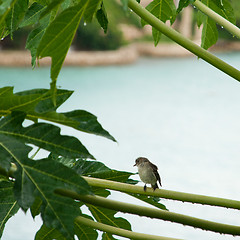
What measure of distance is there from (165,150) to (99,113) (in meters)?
1.05

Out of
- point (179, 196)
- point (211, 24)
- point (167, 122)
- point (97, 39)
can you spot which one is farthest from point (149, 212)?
point (97, 39)

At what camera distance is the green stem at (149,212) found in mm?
550

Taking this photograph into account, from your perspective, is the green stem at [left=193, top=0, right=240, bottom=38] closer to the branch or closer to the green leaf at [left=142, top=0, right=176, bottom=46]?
the green leaf at [left=142, top=0, right=176, bottom=46]

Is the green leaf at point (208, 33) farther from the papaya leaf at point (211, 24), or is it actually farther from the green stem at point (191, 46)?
the green stem at point (191, 46)

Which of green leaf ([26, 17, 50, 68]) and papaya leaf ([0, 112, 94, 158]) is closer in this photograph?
papaya leaf ([0, 112, 94, 158])

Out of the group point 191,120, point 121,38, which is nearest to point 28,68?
point 121,38

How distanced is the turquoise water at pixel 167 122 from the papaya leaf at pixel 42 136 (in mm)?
2553

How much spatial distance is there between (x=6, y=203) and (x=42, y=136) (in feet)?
0.72

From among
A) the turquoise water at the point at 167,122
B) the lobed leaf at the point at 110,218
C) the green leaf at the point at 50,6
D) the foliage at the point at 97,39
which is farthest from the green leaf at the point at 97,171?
the foliage at the point at 97,39

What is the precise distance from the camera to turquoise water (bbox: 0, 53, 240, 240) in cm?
362

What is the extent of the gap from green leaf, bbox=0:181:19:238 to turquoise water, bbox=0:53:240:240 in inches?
93.3

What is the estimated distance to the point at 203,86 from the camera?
6.28 meters

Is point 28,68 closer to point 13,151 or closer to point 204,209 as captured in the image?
point 204,209

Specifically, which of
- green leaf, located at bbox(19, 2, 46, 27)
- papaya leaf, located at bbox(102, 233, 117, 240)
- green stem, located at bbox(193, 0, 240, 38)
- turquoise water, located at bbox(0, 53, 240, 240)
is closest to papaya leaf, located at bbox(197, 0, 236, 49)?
green stem, located at bbox(193, 0, 240, 38)
